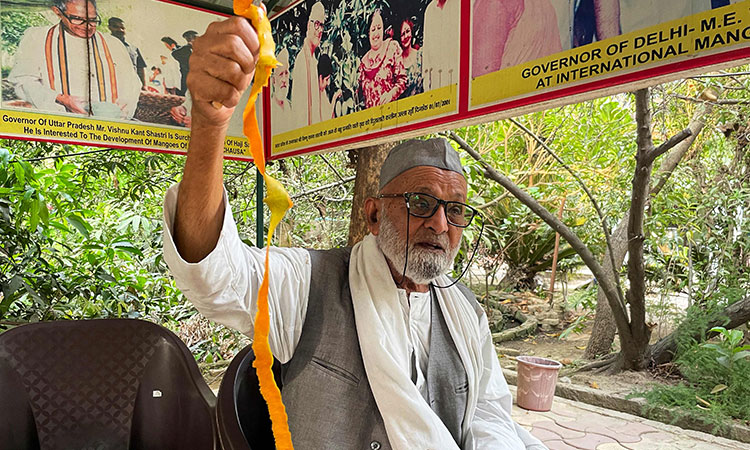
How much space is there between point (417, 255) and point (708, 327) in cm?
346

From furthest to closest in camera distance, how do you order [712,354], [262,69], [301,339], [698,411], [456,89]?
[712,354], [698,411], [456,89], [301,339], [262,69]

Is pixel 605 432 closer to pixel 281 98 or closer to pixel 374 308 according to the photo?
pixel 374 308

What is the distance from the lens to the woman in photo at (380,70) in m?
2.22

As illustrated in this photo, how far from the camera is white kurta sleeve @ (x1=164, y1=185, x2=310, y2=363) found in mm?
1070

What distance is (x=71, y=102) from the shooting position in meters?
2.67

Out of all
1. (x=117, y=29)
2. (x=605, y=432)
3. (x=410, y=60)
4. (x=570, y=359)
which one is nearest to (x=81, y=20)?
(x=117, y=29)

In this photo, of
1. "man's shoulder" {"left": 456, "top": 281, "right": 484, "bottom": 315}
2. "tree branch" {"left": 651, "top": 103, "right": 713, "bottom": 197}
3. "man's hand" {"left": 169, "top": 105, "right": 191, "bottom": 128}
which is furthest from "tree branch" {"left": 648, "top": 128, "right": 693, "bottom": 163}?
"man's hand" {"left": 169, "top": 105, "right": 191, "bottom": 128}

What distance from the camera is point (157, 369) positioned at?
1.80 meters

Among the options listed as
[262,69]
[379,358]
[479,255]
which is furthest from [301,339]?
[479,255]

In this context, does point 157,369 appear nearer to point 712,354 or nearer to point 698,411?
point 698,411

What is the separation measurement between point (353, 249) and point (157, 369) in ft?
2.63

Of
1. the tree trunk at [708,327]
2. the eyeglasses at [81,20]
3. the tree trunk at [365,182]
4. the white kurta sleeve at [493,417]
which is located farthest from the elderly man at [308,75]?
the tree trunk at [708,327]

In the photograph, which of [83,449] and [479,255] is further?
[479,255]

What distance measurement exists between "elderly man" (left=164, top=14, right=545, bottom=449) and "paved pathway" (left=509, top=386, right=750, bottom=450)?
185 centimetres
